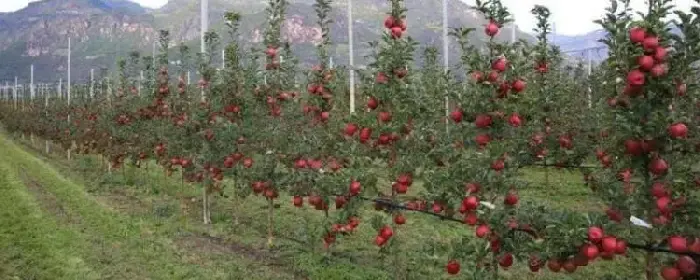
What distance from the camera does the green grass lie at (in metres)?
10.2

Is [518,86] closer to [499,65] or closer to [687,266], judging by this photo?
[499,65]

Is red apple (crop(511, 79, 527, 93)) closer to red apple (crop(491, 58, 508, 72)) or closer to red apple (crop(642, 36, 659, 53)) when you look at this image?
red apple (crop(491, 58, 508, 72))

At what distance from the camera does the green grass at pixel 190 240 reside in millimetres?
10180

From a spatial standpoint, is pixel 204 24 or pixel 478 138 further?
pixel 204 24

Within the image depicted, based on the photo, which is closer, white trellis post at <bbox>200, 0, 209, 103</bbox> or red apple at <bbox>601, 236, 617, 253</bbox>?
red apple at <bbox>601, 236, 617, 253</bbox>

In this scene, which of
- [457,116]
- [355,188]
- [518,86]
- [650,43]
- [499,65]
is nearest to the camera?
[650,43]

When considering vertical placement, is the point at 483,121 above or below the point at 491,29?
below

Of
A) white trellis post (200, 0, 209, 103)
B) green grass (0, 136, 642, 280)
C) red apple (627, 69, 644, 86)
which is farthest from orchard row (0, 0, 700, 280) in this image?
green grass (0, 136, 642, 280)

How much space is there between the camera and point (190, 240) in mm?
12719

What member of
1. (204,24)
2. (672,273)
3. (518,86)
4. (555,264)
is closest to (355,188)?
(518,86)

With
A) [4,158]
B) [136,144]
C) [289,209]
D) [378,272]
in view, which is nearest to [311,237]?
[378,272]

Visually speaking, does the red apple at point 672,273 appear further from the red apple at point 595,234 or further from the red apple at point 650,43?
the red apple at point 650,43

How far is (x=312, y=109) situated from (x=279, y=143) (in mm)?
892

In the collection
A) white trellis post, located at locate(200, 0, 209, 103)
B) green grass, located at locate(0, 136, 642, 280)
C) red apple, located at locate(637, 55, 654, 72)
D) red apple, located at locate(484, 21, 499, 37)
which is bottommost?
green grass, located at locate(0, 136, 642, 280)
